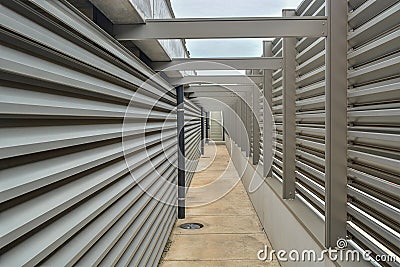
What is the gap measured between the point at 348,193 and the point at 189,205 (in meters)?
4.08

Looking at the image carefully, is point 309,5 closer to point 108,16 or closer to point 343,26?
point 343,26

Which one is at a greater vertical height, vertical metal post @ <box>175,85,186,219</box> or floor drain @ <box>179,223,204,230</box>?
vertical metal post @ <box>175,85,186,219</box>

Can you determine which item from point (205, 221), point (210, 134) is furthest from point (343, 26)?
point (210, 134)

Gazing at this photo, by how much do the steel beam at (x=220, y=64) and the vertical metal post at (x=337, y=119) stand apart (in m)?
1.37

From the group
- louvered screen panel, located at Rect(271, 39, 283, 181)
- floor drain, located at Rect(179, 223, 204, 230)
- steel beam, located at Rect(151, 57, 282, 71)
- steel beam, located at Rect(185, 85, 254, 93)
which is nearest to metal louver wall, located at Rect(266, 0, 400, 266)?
steel beam, located at Rect(151, 57, 282, 71)

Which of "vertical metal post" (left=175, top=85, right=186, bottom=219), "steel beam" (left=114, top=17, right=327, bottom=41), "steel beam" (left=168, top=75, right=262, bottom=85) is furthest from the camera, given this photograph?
"vertical metal post" (left=175, top=85, right=186, bottom=219)

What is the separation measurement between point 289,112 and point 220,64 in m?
0.79

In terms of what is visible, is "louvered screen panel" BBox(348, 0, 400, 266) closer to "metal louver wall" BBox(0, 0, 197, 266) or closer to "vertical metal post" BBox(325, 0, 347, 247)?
"vertical metal post" BBox(325, 0, 347, 247)

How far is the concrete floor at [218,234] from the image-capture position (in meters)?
3.54

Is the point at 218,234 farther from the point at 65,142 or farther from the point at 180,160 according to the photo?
the point at 65,142

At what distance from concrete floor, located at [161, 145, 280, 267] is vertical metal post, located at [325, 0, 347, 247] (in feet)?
5.06

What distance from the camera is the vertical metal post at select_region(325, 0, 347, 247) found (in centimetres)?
205

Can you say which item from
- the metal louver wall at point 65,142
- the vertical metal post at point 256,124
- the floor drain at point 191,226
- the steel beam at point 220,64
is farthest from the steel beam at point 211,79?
the metal louver wall at point 65,142

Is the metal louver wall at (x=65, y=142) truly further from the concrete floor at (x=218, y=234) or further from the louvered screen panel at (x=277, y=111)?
the louvered screen panel at (x=277, y=111)
